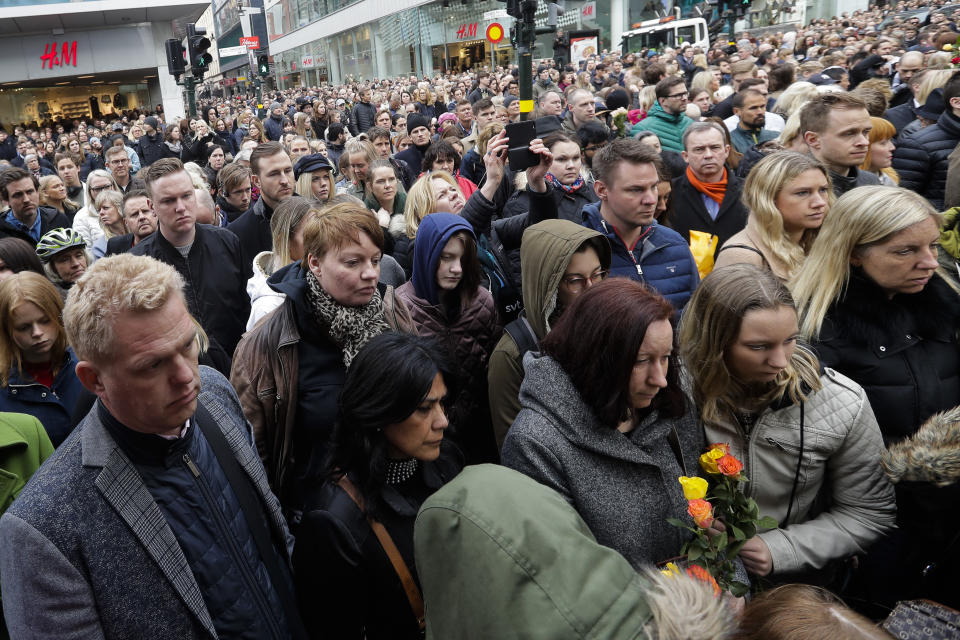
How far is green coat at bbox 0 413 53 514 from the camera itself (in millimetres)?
2254

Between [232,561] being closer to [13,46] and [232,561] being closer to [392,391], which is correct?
[392,391]

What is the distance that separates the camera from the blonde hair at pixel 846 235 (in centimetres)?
265

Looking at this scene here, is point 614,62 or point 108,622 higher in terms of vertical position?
point 614,62

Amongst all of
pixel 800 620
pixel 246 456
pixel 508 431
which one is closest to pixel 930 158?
pixel 508 431

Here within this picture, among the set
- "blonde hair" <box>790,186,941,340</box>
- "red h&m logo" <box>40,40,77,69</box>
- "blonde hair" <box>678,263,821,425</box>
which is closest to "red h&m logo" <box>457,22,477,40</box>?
"red h&m logo" <box>40,40,77,69</box>

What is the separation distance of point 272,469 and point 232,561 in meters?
0.85

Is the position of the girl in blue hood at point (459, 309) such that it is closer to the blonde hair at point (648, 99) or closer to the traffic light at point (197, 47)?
the blonde hair at point (648, 99)

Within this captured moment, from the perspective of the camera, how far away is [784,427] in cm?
235

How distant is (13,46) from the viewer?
26.1 meters

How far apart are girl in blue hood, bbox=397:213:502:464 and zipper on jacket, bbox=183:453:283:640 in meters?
1.56

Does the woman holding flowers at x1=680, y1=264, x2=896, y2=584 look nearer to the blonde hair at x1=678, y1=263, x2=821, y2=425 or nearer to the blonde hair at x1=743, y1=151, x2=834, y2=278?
the blonde hair at x1=678, y1=263, x2=821, y2=425

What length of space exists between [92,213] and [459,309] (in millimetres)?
5292

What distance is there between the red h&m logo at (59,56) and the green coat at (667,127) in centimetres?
2755

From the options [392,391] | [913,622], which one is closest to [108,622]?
[392,391]
